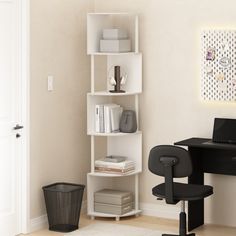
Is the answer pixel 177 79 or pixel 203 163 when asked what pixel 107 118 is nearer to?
pixel 177 79

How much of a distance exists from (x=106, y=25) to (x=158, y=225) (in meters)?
1.90

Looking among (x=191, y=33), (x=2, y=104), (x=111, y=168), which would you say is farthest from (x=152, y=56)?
(x=2, y=104)

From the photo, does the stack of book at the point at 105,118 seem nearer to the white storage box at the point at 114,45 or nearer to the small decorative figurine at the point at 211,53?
the white storage box at the point at 114,45

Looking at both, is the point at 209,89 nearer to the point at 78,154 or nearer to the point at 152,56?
the point at 152,56

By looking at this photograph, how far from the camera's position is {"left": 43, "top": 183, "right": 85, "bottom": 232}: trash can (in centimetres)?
548

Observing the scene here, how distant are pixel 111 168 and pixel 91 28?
128 cm

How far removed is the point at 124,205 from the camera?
5984 millimetres

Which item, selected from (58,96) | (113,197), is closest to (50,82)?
(58,96)

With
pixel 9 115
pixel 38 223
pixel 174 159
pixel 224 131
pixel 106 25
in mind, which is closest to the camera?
pixel 174 159

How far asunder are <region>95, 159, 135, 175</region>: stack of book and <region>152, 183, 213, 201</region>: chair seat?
0.84 m

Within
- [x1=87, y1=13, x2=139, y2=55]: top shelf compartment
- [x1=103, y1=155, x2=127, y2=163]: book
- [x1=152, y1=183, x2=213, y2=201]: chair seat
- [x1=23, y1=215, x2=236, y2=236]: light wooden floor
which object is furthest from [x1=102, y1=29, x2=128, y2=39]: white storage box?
[x1=23, y1=215, x2=236, y2=236]: light wooden floor

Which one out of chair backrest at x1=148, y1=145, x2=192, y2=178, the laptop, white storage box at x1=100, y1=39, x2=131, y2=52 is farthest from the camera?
white storage box at x1=100, y1=39, x2=131, y2=52

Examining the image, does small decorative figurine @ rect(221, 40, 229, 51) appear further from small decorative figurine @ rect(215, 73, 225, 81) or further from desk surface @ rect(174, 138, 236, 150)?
desk surface @ rect(174, 138, 236, 150)

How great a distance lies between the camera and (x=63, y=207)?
550 centimetres
